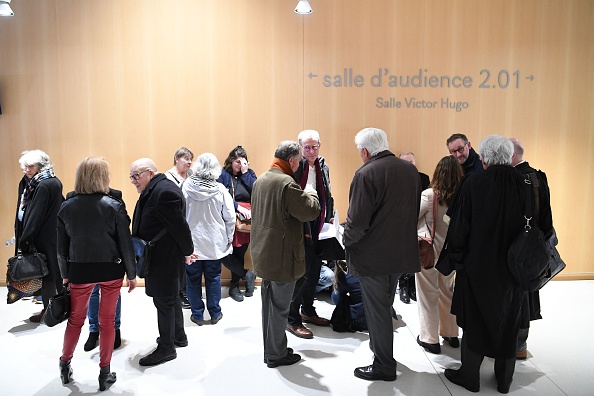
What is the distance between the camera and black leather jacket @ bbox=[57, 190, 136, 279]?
125 inches

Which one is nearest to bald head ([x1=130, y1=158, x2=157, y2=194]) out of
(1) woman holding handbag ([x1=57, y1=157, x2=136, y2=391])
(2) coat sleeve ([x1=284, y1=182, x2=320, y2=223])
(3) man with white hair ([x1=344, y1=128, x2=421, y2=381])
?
(1) woman holding handbag ([x1=57, y1=157, x2=136, y2=391])

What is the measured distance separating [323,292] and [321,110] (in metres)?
2.13

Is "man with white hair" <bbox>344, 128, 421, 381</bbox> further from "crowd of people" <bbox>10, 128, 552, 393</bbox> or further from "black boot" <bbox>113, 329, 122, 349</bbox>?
"black boot" <bbox>113, 329, 122, 349</bbox>

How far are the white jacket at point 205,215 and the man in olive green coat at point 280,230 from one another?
110 centimetres

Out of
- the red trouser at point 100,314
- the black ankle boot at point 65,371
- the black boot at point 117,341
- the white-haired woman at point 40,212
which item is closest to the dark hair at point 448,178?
the red trouser at point 100,314

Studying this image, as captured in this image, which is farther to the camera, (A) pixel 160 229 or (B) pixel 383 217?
(A) pixel 160 229

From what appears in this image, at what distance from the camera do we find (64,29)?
18.1 feet

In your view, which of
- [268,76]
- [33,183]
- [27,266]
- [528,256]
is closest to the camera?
[528,256]

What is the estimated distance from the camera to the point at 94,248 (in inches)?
126

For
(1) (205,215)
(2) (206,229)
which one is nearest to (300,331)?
(2) (206,229)

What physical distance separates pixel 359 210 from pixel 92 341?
2484 mm

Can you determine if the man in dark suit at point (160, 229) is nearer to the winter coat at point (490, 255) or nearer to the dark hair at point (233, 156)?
the dark hair at point (233, 156)

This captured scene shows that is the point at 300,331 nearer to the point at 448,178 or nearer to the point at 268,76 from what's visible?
the point at 448,178

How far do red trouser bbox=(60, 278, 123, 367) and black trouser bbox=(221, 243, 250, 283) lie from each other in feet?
6.49
